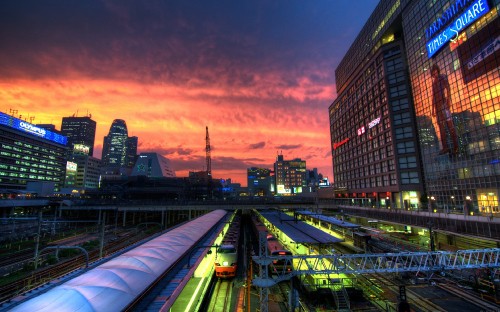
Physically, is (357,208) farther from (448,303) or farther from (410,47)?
(448,303)

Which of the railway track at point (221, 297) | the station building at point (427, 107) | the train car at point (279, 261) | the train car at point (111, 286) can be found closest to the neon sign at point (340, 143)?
the station building at point (427, 107)

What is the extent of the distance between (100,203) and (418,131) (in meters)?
101

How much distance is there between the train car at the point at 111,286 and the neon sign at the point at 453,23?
219 ft

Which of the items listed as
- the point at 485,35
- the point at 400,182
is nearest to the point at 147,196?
the point at 400,182

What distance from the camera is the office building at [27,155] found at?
133750 millimetres

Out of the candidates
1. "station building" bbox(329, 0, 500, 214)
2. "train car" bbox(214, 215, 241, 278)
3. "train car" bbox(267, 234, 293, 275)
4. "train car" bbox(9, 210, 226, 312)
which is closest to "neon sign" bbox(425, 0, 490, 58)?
"station building" bbox(329, 0, 500, 214)

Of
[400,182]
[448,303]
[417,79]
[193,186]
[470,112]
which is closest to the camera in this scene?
[448,303]

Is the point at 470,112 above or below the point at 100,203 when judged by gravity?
above

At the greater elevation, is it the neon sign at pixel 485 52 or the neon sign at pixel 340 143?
the neon sign at pixel 485 52

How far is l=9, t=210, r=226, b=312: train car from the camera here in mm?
10992

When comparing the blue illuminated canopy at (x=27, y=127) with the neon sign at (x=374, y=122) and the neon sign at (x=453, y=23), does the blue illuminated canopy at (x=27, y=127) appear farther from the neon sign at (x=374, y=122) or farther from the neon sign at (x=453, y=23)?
the neon sign at (x=453, y=23)

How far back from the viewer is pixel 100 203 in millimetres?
84062

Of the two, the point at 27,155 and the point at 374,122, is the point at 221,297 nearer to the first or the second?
the point at 374,122

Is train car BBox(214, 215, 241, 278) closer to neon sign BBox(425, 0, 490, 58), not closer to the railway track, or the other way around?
the railway track
